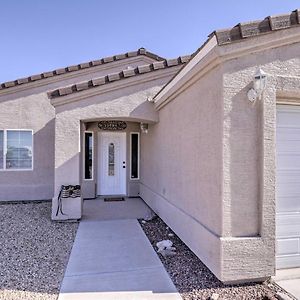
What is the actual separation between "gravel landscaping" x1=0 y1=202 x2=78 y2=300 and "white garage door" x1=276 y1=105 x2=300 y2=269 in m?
4.17

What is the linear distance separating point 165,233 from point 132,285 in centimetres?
311

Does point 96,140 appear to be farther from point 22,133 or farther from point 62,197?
point 62,197

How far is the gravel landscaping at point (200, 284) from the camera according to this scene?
14.3 ft

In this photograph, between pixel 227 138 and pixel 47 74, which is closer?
pixel 227 138

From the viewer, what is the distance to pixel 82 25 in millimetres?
13180

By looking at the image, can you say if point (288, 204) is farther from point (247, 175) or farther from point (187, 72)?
point (187, 72)

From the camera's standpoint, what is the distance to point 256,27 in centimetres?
464

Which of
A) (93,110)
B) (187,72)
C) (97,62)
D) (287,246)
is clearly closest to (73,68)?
(97,62)

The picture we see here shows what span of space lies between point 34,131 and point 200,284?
10440 mm

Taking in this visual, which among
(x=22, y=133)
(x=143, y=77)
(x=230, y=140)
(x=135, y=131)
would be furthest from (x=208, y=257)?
(x=22, y=133)

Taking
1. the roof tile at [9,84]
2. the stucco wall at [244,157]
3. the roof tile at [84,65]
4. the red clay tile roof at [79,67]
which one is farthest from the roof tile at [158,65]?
A: the roof tile at [9,84]

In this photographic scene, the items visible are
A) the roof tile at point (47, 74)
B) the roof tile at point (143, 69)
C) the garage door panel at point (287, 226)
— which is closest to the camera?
the garage door panel at point (287, 226)

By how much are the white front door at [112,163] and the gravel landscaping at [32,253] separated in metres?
3.80

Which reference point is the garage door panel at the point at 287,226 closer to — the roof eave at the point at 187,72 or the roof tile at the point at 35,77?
the roof eave at the point at 187,72
